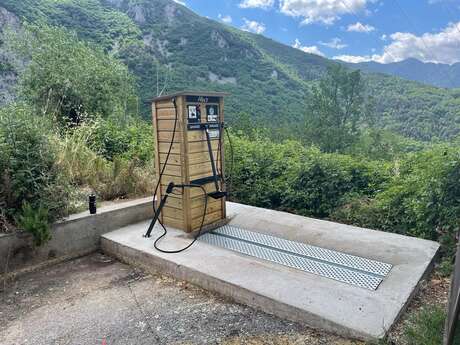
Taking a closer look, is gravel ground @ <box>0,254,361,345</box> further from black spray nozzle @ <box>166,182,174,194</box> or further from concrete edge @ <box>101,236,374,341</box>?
black spray nozzle @ <box>166,182,174,194</box>

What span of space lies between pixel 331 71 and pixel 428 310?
92.9 ft

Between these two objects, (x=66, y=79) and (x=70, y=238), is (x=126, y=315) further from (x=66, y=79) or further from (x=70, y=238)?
(x=66, y=79)

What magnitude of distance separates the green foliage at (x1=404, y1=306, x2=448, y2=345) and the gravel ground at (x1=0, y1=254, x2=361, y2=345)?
320 mm

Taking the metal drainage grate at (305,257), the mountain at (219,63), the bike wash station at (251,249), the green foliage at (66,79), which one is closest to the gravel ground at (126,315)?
the bike wash station at (251,249)

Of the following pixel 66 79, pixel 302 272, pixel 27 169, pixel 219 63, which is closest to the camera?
pixel 302 272

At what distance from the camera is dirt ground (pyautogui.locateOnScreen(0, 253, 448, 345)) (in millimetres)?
1868

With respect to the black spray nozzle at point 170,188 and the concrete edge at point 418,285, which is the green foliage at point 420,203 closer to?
the concrete edge at point 418,285

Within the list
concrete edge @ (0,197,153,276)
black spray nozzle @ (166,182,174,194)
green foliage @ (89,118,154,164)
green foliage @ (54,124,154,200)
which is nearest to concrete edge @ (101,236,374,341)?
concrete edge @ (0,197,153,276)

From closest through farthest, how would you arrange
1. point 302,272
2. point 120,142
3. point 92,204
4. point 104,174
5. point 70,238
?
point 302,272
point 70,238
point 92,204
point 104,174
point 120,142

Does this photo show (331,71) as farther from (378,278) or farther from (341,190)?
(378,278)

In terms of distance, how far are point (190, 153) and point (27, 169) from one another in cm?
138

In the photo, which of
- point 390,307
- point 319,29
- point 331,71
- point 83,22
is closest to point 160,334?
point 390,307

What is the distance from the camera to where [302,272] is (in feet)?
7.90

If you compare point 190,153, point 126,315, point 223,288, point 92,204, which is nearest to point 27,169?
point 92,204
